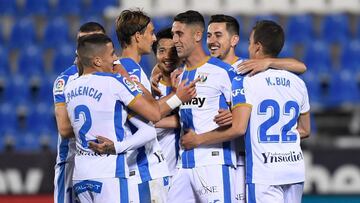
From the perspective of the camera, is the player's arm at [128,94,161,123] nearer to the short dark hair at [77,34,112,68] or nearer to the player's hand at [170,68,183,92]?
the short dark hair at [77,34,112,68]

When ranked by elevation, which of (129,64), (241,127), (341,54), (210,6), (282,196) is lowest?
(282,196)

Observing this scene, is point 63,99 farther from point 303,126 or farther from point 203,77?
point 303,126

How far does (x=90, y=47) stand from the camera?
7.25 metres

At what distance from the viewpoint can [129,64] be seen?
7.81m

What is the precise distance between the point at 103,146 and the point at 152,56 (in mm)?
11607

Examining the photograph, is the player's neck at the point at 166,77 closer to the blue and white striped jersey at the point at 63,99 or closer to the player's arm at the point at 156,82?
the player's arm at the point at 156,82

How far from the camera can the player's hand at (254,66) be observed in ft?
25.8

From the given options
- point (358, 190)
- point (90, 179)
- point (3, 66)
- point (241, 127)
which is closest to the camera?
point (90, 179)

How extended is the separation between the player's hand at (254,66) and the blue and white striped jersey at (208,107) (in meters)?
0.14

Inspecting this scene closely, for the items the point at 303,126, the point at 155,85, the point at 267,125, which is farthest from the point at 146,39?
the point at 303,126

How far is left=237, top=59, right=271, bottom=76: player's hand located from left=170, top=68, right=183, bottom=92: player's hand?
0.58 metres

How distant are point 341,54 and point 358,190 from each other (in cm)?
637

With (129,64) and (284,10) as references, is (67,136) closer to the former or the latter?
(129,64)

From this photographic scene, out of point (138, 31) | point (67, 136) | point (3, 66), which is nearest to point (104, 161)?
point (67, 136)
